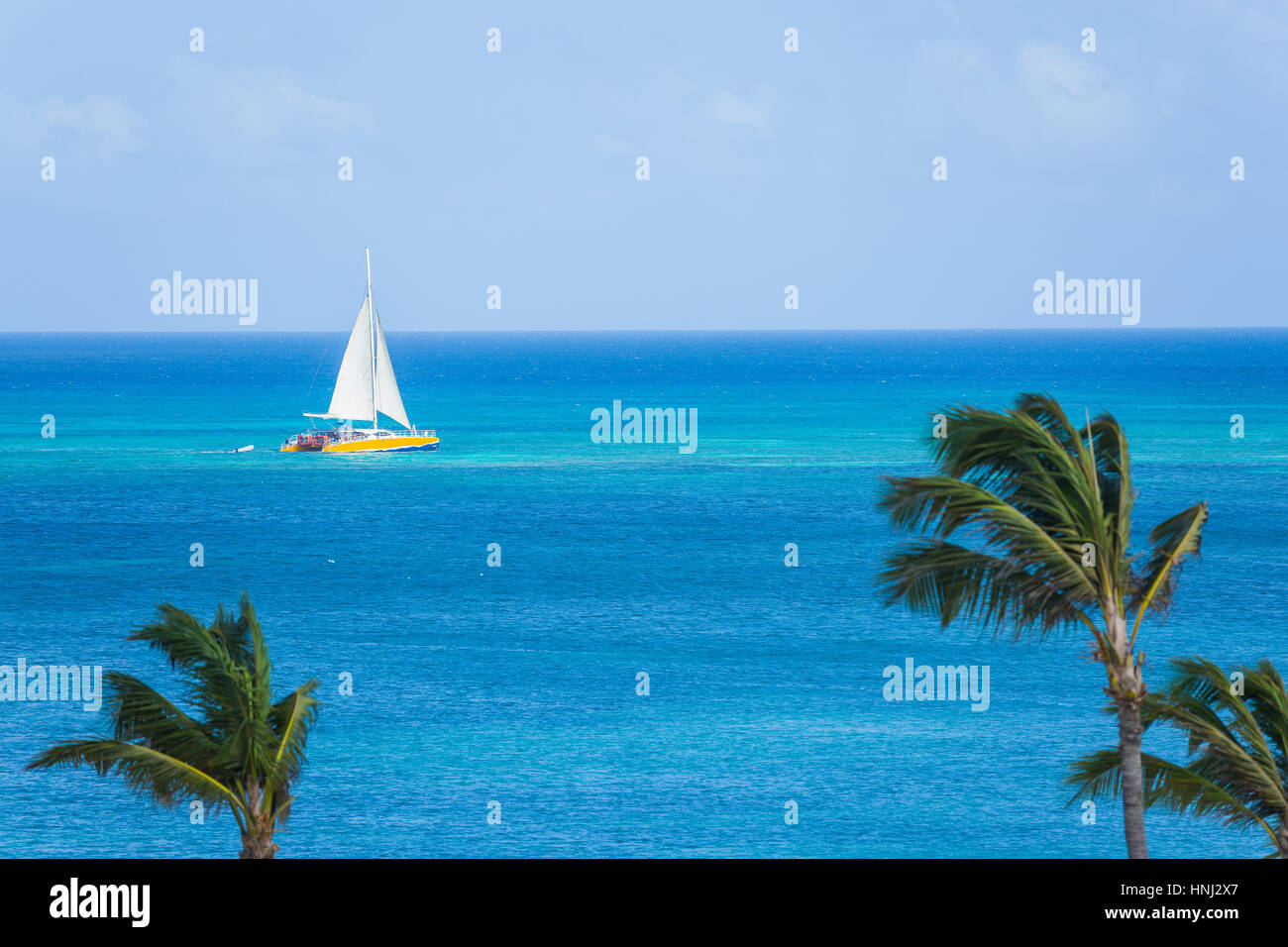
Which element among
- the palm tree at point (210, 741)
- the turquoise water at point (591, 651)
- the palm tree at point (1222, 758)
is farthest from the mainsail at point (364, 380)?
the palm tree at point (1222, 758)

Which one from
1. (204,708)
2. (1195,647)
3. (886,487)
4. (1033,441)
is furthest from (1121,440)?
(1195,647)

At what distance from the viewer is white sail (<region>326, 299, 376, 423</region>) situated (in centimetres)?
14688

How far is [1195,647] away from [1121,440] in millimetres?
66186

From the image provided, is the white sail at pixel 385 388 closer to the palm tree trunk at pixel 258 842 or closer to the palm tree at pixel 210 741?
the palm tree at pixel 210 741

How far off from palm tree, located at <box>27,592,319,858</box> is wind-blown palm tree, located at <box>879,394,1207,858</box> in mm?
9048

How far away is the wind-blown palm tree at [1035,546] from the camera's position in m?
16.2

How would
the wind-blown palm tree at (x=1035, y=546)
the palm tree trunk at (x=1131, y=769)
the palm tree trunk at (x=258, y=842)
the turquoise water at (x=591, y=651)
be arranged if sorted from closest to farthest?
the palm tree trunk at (x=1131, y=769) → the wind-blown palm tree at (x=1035, y=546) → the palm tree trunk at (x=258, y=842) → the turquoise water at (x=591, y=651)

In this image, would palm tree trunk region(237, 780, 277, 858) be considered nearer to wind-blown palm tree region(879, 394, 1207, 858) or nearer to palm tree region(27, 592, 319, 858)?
palm tree region(27, 592, 319, 858)

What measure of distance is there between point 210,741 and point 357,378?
5271 inches

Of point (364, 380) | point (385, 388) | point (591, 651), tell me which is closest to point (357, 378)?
point (364, 380)

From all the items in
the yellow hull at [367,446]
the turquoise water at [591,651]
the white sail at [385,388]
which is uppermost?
the white sail at [385,388]

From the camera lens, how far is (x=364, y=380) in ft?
493

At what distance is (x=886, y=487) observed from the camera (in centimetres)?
1711

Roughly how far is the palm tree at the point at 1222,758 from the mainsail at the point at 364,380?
Result: 431ft
